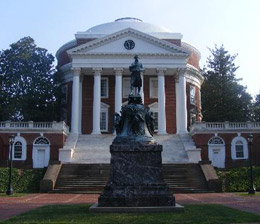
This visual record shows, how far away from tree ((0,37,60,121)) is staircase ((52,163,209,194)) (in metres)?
18.0

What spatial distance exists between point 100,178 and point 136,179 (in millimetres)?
17171

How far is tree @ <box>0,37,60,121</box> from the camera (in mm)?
52062

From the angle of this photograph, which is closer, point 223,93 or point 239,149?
point 239,149

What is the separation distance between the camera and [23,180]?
33188mm

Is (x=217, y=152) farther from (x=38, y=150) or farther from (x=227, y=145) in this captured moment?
(x=38, y=150)

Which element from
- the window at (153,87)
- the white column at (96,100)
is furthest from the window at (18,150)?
the window at (153,87)

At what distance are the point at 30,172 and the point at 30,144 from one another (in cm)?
1035

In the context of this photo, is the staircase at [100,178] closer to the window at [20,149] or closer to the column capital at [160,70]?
the window at [20,149]

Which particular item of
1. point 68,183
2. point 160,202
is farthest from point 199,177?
point 160,202

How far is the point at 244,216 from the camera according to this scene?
14.7m

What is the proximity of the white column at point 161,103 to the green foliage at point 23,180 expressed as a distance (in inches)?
720

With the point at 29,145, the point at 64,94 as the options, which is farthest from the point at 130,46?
the point at 29,145

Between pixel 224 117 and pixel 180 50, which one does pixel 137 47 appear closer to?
pixel 180 50

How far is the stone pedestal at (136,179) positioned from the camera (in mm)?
15766
